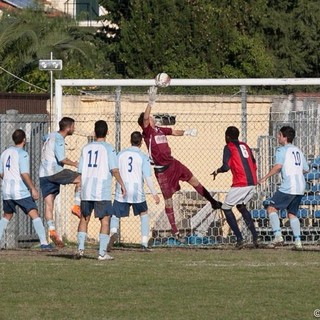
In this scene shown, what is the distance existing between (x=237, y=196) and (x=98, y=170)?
110 inches

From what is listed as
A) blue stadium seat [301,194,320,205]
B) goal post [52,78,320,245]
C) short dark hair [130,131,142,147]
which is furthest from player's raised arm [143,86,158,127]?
blue stadium seat [301,194,320,205]

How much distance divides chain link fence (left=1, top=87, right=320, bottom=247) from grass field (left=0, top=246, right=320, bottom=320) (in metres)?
2.41

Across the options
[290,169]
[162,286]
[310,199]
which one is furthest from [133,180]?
[162,286]

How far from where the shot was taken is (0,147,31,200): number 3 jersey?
16.3 m

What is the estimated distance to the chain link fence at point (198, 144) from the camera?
744 inches

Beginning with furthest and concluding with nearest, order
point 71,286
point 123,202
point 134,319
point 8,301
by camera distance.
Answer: point 123,202, point 71,286, point 8,301, point 134,319

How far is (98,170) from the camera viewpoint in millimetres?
15148

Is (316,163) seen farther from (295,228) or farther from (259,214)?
(295,228)

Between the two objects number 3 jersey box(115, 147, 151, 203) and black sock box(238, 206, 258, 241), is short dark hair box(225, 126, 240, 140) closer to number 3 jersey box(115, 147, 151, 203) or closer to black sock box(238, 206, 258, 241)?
black sock box(238, 206, 258, 241)

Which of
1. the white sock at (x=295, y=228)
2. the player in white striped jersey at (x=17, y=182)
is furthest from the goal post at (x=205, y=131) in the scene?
the player in white striped jersey at (x=17, y=182)

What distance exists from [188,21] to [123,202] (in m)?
24.2

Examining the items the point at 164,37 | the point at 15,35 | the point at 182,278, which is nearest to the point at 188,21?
the point at 164,37

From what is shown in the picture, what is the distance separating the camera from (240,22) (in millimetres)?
41906

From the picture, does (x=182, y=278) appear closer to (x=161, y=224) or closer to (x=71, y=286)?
(x=71, y=286)
